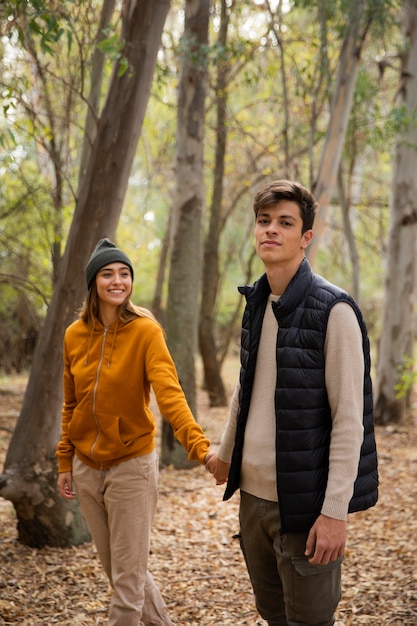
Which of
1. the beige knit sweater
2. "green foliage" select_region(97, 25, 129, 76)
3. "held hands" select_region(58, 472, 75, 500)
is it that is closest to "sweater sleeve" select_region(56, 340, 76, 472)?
"held hands" select_region(58, 472, 75, 500)

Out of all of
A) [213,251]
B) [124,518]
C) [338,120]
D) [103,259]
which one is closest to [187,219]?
[338,120]

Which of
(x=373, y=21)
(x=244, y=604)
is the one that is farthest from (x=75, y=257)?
(x=373, y=21)

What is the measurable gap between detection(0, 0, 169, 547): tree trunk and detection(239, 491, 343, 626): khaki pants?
2651 millimetres

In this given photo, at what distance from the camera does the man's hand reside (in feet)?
7.71

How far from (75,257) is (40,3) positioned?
1830 mm

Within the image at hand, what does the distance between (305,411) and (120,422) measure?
1.13 meters

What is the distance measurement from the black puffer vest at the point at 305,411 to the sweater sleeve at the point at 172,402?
65cm

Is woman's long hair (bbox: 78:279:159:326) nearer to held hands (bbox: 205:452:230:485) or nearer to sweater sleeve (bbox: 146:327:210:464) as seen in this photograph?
sweater sleeve (bbox: 146:327:210:464)

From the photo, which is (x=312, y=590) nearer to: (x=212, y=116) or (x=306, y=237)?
(x=306, y=237)

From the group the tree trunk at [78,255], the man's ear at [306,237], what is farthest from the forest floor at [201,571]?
the man's ear at [306,237]

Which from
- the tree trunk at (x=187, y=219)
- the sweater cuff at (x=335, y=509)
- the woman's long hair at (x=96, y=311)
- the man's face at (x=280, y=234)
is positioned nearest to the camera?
the sweater cuff at (x=335, y=509)

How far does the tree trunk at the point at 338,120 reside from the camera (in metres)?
7.89

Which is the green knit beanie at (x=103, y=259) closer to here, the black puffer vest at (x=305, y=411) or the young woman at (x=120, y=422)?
the young woman at (x=120, y=422)

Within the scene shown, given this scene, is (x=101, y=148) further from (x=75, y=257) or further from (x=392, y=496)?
(x=392, y=496)
